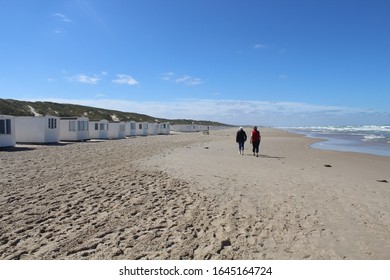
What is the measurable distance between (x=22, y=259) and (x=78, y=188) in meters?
4.45

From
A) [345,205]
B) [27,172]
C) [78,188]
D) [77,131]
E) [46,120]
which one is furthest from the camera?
[77,131]

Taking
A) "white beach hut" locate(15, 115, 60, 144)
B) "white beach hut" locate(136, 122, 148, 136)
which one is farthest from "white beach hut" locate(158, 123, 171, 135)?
"white beach hut" locate(15, 115, 60, 144)

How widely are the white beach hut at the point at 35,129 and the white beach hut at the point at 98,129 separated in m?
8.42

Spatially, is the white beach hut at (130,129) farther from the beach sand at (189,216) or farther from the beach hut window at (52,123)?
the beach sand at (189,216)

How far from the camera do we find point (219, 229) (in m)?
5.88

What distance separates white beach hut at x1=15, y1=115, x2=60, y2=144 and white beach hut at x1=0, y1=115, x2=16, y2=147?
384 centimetres

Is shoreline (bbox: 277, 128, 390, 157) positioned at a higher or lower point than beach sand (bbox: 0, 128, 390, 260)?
higher

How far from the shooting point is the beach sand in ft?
16.3

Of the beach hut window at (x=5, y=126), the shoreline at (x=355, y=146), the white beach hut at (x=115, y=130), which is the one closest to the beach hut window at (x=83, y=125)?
the white beach hut at (x=115, y=130)

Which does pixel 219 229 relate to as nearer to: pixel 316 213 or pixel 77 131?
pixel 316 213

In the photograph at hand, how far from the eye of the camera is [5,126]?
22.6m

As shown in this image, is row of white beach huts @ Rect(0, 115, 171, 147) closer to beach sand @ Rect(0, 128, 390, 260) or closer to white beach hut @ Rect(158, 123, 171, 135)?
beach sand @ Rect(0, 128, 390, 260)

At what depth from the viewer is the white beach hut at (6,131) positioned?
22359 mm

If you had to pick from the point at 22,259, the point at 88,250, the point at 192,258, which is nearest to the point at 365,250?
the point at 192,258
